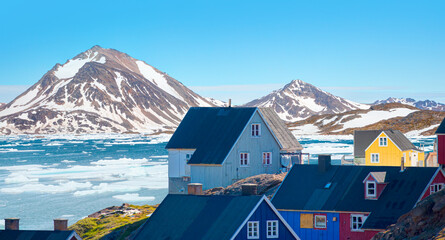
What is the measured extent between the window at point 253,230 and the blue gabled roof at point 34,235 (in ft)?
20.2

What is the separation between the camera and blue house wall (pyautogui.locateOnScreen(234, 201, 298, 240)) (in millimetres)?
24172

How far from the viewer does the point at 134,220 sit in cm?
4131

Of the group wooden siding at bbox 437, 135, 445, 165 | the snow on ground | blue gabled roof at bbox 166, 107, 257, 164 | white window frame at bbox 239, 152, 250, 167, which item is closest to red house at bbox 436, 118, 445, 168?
wooden siding at bbox 437, 135, 445, 165

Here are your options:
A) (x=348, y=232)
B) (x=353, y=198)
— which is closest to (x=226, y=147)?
(x=353, y=198)

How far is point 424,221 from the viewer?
23219mm

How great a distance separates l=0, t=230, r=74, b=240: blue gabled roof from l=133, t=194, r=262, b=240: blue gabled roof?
12.6 ft

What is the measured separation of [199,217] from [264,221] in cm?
237

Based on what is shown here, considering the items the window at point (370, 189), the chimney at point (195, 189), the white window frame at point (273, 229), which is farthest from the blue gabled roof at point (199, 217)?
the window at point (370, 189)

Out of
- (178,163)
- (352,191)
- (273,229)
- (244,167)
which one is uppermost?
(178,163)

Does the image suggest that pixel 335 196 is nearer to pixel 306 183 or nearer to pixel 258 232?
pixel 306 183

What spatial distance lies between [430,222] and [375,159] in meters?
37.2

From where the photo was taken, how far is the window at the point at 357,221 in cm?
3055

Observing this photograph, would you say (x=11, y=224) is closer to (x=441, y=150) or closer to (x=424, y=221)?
(x=424, y=221)

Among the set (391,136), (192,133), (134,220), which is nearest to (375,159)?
(391,136)
